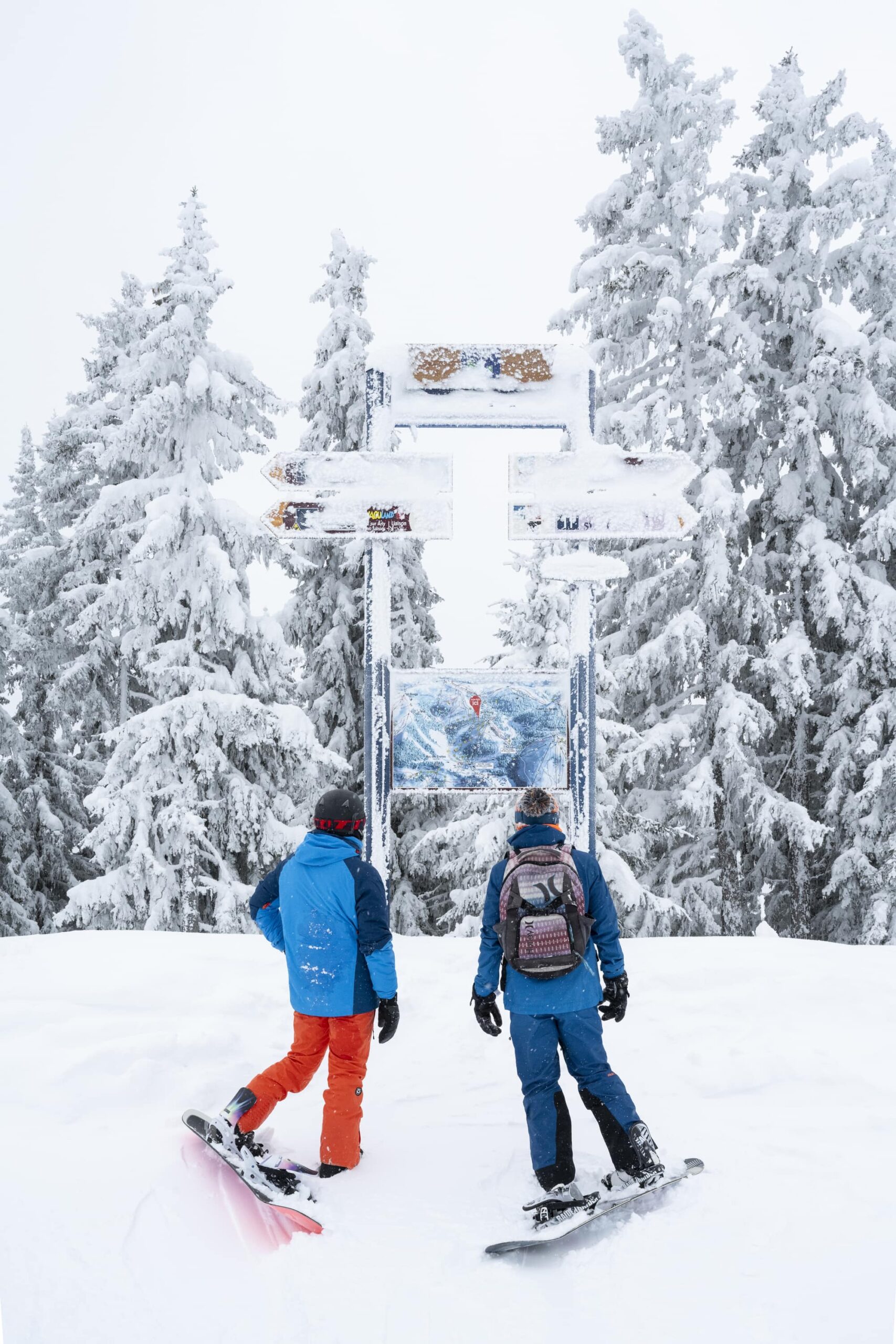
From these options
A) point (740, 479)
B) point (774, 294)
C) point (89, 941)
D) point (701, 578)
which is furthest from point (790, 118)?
Answer: point (89, 941)

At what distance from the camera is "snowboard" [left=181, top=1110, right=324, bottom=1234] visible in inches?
144

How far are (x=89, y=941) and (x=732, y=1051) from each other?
5507 mm

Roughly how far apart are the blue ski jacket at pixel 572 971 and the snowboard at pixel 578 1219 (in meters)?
0.75

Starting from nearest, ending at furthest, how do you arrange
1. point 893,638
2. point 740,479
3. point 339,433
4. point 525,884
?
point 525,884, point 893,638, point 740,479, point 339,433

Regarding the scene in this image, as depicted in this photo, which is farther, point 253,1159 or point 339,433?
point 339,433

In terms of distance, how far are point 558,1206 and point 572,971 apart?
3.07 feet

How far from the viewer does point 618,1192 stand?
3734 mm

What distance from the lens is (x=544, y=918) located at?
4.04 meters

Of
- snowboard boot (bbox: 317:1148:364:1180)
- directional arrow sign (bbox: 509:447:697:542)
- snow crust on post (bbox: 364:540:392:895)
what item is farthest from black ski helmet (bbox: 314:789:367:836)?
directional arrow sign (bbox: 509:447:697:542)

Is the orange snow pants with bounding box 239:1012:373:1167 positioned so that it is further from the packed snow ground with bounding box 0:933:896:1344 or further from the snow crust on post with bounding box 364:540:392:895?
the snow crust on post with bounding box 364:540:392:895

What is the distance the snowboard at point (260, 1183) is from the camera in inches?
144

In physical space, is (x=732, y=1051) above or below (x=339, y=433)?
below

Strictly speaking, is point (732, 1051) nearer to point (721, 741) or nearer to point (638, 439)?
point (721, 741)

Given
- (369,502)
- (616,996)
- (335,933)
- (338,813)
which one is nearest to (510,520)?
(369,502)
